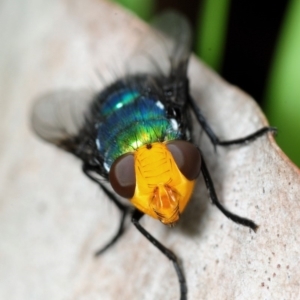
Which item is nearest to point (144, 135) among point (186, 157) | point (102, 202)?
point (186, 157)

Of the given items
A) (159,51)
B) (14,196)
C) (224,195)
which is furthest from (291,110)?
(14,196)

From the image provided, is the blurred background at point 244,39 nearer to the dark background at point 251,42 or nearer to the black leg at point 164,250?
the dark background at point 251,42

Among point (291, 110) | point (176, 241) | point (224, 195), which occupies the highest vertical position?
point (291, 110)

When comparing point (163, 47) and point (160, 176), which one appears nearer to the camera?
point (160, 176)

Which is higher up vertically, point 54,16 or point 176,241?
point 54,16

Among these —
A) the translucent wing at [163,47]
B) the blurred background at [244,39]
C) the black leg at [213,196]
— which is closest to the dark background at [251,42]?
the blurred background at [244,39]

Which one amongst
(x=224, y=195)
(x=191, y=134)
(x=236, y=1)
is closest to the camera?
(x=224, y=195)

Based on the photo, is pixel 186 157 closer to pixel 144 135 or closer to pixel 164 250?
pixel 144 135

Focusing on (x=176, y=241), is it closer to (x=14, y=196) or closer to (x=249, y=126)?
(x=249, y=126)
